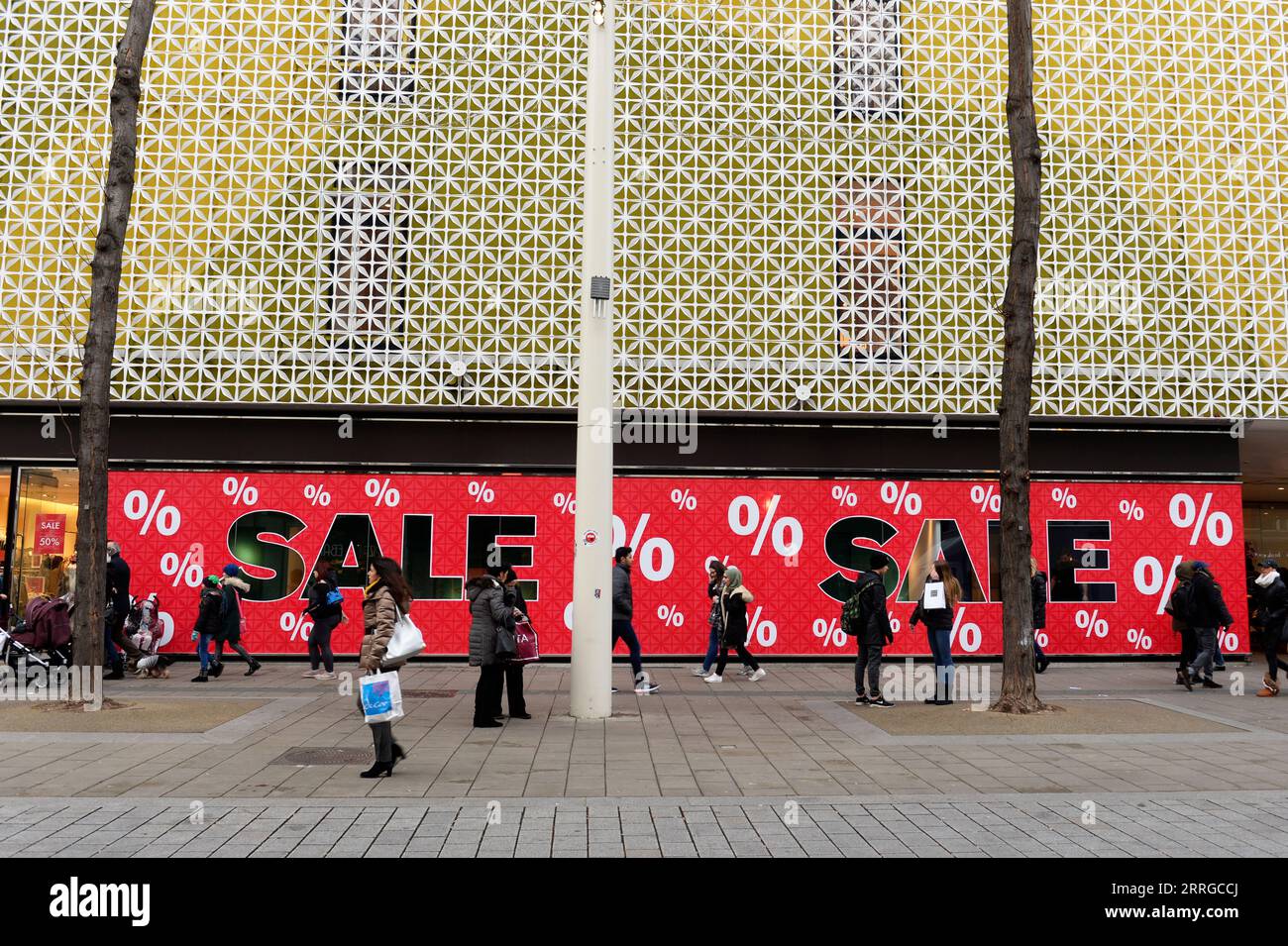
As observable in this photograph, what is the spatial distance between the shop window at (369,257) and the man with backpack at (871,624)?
9.29m

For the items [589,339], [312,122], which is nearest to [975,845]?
[589,339]

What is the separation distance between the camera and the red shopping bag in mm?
10961

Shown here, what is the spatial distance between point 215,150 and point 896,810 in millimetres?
16279

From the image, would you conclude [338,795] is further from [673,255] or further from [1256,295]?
[1256,295]

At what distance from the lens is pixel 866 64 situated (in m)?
18.2

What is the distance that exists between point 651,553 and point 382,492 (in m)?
4.94

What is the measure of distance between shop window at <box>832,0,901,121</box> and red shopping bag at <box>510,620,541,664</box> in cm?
1202

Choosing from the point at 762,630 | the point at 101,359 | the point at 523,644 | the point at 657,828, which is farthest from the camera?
the point at 762,630

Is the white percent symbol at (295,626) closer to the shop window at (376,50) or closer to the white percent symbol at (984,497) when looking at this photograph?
the shop window at (376,50)

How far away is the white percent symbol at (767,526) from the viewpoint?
Result: 17.9m

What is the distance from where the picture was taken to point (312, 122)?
17.6 meters

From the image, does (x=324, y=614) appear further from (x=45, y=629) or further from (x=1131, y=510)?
(x=1131, y=510)

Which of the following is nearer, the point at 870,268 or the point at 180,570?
the point at 180,570

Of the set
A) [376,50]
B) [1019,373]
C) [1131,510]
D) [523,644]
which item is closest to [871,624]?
[1019,373]
